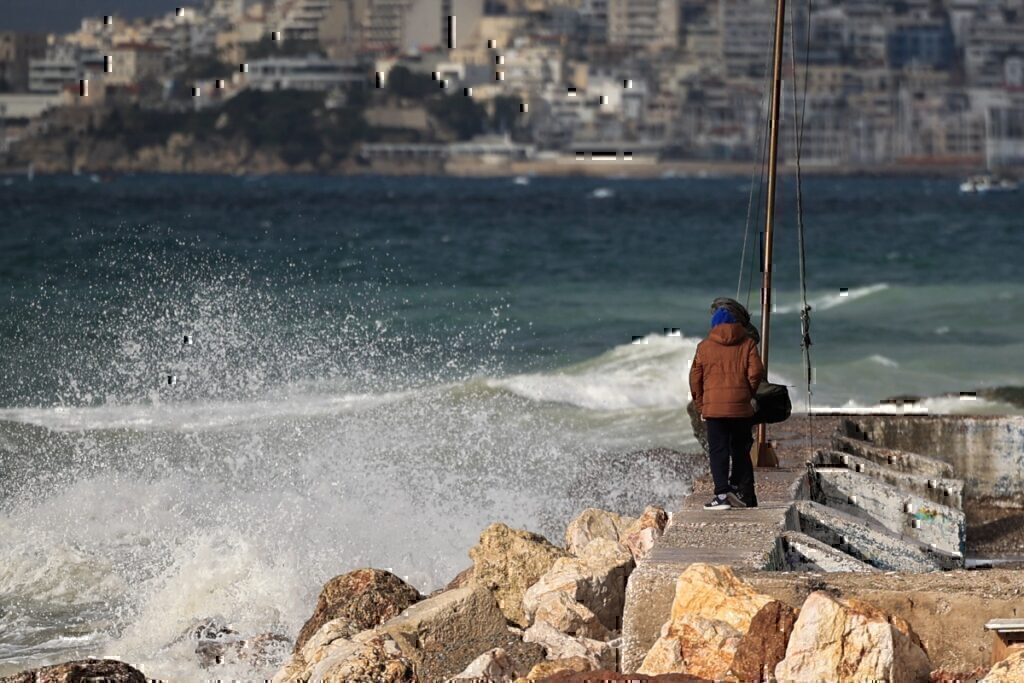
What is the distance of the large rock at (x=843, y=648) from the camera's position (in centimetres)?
641

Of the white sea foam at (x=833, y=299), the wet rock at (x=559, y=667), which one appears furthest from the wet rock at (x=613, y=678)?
the white sea foam at (x=833, y=299)

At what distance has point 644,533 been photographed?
29.9 feet

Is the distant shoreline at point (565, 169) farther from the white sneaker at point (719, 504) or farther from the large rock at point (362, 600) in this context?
the white sneaker at point (719, 504)

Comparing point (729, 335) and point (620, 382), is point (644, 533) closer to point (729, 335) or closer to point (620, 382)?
point (729, 335)

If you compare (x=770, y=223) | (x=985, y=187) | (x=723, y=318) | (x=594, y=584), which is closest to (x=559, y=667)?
(x=594, y=584)

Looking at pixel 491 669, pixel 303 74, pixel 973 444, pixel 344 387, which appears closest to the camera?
pixel 491 669

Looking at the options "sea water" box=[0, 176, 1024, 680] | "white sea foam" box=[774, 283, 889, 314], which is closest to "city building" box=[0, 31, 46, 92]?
"sea water" box=[0, 176, 1024, 680]

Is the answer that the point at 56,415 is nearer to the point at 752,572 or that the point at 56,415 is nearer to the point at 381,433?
the point at 381,433

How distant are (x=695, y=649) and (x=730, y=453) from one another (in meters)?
2.05

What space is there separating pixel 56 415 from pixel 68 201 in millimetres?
68518

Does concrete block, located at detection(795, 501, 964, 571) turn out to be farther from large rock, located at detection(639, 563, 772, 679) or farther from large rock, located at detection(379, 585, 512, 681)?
large rock, located at detection(639, 563, 772, 679)

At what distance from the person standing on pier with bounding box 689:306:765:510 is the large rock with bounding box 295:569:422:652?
59.4 inches

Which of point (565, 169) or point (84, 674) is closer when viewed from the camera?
point (84, 674)

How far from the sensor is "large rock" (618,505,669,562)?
29.6 ft
